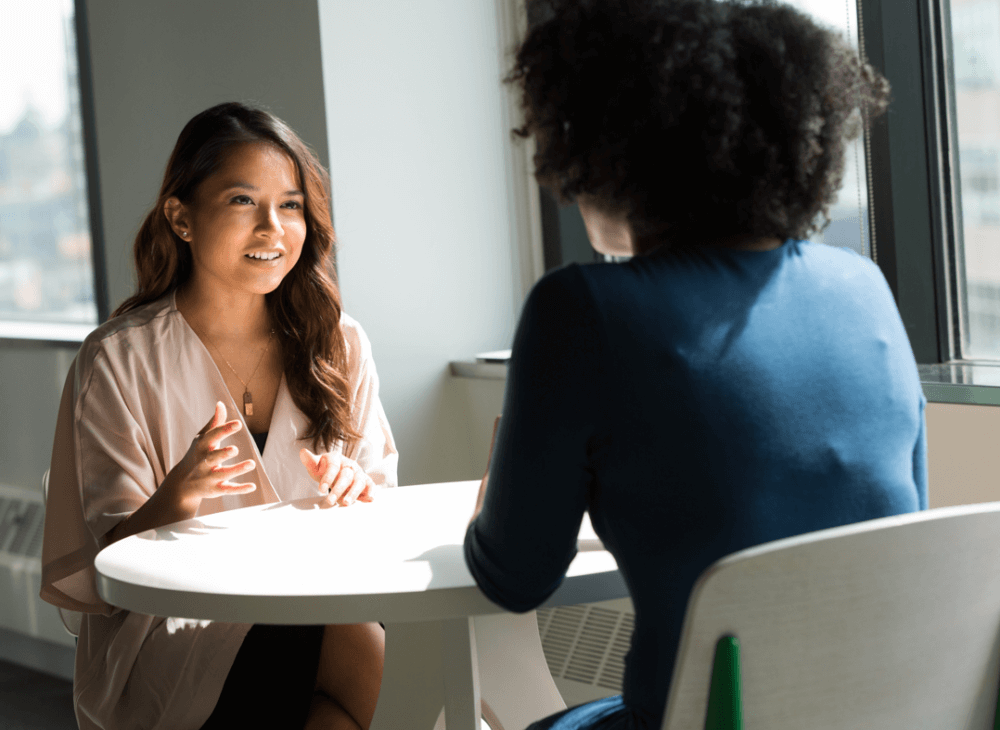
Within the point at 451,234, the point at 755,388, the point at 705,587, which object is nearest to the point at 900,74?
the point at 451,234

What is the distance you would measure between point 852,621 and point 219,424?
3.28 feet

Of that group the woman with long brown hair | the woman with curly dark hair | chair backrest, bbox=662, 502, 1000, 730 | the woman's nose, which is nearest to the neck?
the woman with long brown hair

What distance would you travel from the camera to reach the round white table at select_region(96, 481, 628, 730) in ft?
3.76

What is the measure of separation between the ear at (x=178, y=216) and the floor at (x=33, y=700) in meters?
1.73

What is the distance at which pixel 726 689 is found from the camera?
2.75 ft

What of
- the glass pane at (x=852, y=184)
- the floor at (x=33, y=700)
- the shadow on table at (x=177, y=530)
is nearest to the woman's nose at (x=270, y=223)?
the shadow on table at (x=177, y=530)

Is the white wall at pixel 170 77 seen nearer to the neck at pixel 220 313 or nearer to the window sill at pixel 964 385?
the neck at pixel 220 313

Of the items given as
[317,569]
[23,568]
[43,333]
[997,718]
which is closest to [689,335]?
[997,718]

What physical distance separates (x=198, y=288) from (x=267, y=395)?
0.82 ft

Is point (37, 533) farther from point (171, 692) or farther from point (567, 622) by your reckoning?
point (171, 692)

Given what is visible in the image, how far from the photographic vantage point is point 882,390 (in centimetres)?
99

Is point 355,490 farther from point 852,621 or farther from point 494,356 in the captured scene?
point 494,356

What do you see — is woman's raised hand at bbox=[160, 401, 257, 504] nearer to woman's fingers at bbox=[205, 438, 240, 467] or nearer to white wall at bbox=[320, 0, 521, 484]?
woman's fingers at bbox=[205, 438, 240, 467]

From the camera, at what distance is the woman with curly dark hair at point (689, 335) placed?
917 millimetres
